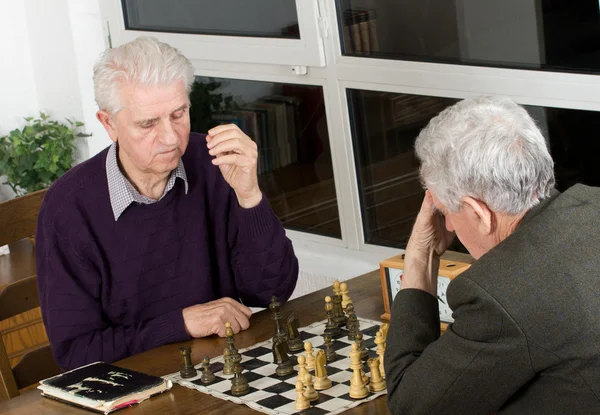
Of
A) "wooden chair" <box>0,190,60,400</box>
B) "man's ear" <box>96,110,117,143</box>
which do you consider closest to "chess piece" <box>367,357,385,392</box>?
"man's ear" <box>96,110,117,143</box>

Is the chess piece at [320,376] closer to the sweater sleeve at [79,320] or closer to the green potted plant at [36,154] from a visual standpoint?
the sweater sleeve at [79,320]

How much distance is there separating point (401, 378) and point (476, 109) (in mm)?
510

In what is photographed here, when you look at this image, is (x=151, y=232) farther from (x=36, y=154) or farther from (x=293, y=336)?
(x=36, y=154)

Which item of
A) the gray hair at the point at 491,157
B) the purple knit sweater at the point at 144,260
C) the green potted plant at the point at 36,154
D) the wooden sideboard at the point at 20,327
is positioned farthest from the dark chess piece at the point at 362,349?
the green potted plant at the point at 36,154

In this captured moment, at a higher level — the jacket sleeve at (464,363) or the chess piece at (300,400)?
the jacket sleeve at (464,363)

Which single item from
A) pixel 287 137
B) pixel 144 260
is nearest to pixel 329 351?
pixel 144 260

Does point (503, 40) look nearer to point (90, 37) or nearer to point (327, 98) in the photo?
point (327, 98)

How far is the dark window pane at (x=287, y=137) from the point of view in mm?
4004

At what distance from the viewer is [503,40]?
125 inches

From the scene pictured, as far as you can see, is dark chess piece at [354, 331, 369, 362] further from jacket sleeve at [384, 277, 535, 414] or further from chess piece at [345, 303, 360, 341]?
jacket sleeve at [384, 277, 535, 414]

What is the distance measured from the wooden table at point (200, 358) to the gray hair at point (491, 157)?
1.76 feet

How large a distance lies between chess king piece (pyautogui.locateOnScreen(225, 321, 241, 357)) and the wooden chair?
65 cm

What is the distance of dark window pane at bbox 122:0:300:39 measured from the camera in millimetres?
3939

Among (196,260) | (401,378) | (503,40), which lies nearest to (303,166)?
(503,40)
